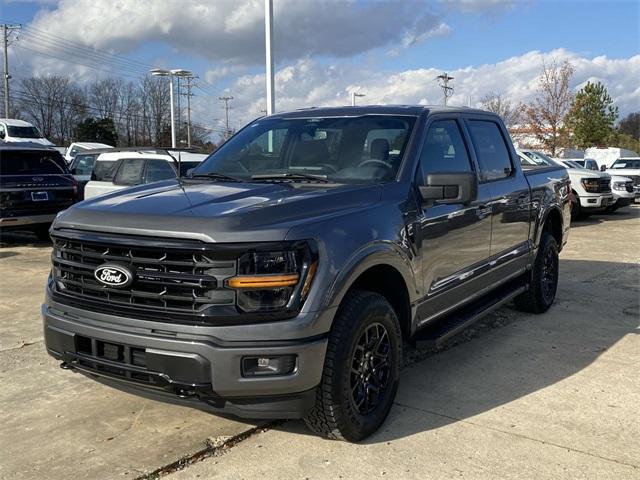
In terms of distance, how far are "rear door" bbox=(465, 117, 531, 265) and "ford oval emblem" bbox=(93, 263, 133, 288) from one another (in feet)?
9.85

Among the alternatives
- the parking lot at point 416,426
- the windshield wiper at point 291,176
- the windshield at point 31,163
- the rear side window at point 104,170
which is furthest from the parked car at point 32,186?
the windshield wiper at point 291,176

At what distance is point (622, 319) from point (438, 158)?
3208mm

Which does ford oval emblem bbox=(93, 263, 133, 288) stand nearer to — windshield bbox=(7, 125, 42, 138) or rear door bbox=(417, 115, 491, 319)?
rear door bbox=(417, 115, 491, 319)

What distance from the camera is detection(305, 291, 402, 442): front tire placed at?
313cm

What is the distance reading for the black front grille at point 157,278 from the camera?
2869 mm

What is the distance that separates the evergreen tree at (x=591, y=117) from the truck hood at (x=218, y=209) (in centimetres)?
3709

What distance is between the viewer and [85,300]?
3240mm

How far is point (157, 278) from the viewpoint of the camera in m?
2.96

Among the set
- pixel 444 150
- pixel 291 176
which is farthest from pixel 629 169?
pixel 291 176

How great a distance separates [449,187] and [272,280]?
1.47 meters

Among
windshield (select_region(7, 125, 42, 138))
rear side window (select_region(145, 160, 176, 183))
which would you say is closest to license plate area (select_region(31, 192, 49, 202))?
rear side window (select_region(145, 160, 176, 183))

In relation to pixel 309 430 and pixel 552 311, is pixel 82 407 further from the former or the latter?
pixel 552 311

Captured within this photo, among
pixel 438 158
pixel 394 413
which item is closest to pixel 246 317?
pixel 394 413

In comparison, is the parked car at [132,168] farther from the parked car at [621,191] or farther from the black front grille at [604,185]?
the parked car at [621,191]
